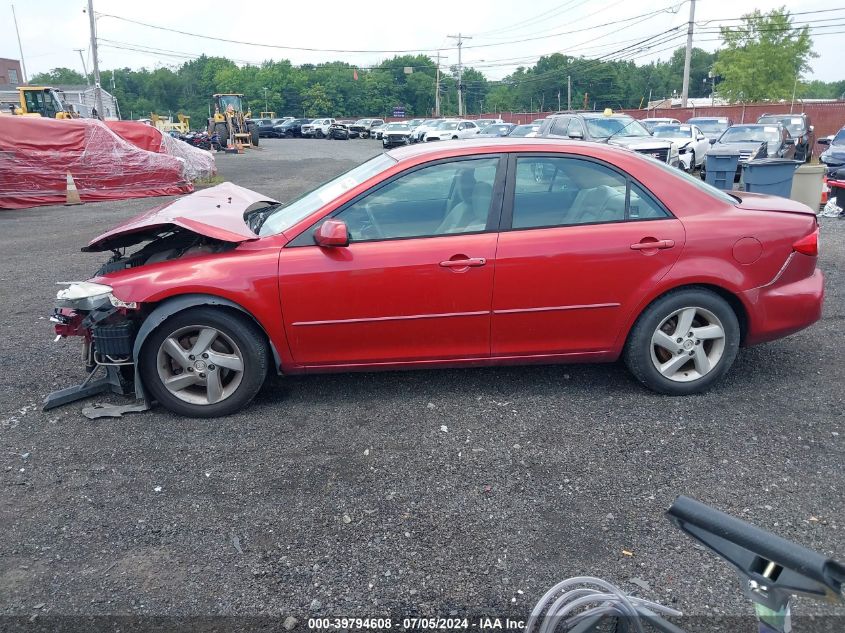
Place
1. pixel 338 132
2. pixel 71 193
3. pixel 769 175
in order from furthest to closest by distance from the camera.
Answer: pixel 338 132 → pixel 71 193 → pixel 769 175

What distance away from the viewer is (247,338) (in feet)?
13.2

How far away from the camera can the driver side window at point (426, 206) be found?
13.5ft

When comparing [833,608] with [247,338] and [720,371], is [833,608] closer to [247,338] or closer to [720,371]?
[720,371]

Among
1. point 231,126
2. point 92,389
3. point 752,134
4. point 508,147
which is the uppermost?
point 231,126

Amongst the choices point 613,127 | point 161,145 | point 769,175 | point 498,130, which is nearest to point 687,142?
point 613,127

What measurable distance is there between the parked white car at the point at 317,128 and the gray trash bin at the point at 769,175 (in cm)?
5124

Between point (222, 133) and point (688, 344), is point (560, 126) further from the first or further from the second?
point (222, 133)

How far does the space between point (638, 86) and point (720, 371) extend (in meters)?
109

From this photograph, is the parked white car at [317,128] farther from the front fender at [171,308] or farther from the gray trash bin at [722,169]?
the front fender at [171,308]

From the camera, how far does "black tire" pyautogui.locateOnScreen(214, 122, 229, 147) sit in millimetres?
40188

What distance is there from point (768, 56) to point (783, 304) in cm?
5901

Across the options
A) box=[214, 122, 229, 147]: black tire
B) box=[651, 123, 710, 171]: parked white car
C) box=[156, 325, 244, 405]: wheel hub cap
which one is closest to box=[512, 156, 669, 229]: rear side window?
box=[156, 325, 244, 405]: wheel hub cap

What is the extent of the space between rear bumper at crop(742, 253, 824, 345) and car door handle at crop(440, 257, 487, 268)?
1.70m

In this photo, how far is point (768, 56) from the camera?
2090 inches
